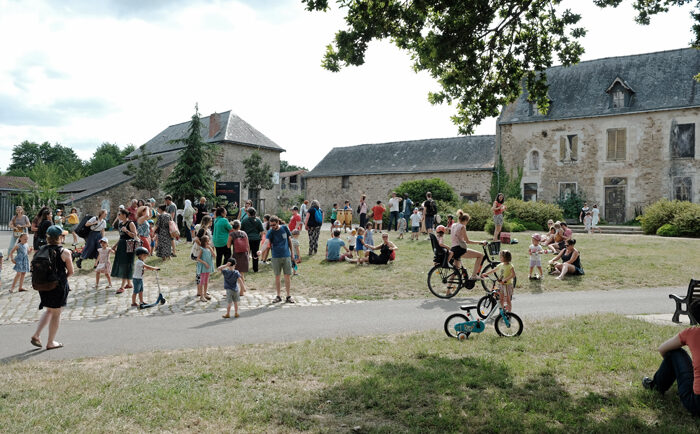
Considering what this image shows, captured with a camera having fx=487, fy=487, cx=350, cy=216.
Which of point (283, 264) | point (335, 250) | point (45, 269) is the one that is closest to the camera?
point (45, 269)

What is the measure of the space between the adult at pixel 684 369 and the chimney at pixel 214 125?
40.1 metres

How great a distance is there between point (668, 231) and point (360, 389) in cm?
2215

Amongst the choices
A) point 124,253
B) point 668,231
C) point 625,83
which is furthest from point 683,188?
point 124,253

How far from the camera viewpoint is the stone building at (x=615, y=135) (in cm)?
2825

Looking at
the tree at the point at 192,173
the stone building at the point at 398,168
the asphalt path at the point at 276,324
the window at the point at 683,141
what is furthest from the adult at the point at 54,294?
the window at the point at 683,141

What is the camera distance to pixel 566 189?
1230 inches

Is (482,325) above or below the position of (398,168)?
below

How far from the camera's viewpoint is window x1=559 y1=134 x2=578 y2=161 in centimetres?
3110

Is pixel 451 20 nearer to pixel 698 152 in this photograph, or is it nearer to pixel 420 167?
pixel 698 152

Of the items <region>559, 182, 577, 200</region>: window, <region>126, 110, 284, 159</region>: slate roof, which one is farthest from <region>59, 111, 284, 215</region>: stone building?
<region>559, 182, 577, 200</region>: window

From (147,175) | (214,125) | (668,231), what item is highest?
(214,125)

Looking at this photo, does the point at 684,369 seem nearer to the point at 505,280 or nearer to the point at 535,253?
the point at 505,280

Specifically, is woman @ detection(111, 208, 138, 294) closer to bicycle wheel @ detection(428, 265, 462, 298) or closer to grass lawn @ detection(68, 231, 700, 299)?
grass lawn @ detection(68, 231, 700, 299)

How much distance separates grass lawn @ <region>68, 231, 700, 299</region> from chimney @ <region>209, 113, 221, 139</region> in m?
25.8
